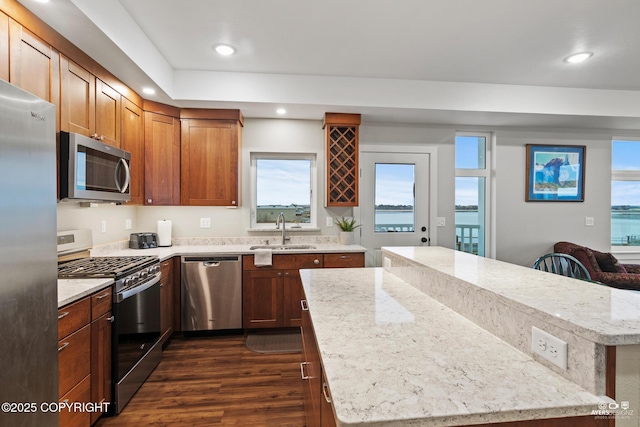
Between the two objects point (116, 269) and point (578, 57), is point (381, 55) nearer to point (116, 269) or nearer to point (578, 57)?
point (578, 57)

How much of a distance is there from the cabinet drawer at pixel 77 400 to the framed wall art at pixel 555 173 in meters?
4.84

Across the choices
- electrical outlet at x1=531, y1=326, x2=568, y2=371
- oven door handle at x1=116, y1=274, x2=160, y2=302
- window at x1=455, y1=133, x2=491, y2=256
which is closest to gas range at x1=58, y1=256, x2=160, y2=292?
oven door handle at x1=116, y1=274, x2=160, y2=302

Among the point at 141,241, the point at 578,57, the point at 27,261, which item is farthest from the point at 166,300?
the point at 578,57

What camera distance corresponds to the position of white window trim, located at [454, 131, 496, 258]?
415 cm

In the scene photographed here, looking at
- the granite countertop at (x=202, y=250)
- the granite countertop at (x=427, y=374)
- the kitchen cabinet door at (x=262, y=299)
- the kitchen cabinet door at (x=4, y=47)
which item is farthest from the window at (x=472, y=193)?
the kitchen cabinet door at (x=4, y=47)

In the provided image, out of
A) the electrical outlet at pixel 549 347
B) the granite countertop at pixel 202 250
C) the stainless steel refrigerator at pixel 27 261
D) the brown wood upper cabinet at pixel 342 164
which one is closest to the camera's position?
the electrical outlet at pixel 549 347

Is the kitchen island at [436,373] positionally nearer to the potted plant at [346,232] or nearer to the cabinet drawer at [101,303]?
the cabinet drawer at [101,303]

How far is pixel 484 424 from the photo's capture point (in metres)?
0.71

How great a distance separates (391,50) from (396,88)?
2.11 ft

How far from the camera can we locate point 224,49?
2654 millimetres

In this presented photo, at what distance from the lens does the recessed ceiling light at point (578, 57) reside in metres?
2.73

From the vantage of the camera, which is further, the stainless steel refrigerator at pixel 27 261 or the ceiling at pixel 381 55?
the ceiling at pixel 381 55

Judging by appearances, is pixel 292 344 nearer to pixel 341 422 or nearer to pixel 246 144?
pixel 246 144

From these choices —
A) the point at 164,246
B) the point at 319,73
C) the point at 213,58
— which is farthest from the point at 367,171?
the point at 164,246
